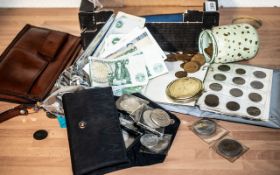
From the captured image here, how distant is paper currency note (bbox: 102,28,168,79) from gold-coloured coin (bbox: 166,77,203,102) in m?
0.09

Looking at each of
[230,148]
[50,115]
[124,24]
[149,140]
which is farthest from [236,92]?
[50,115]

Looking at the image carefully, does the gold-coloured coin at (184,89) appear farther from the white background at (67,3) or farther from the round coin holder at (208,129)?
the white background at (67,3)

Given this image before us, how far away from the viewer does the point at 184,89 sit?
115 centimetres

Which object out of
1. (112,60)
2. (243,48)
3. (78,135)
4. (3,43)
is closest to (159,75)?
(112,60)

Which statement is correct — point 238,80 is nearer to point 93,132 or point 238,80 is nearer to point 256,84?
point 256,84

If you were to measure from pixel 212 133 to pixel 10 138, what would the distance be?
0.59 meters

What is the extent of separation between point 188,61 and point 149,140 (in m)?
0.38

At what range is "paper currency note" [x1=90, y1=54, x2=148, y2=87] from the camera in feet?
3.81

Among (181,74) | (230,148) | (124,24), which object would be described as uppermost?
(124,24)

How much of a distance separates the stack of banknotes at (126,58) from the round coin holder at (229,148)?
0.31 meters

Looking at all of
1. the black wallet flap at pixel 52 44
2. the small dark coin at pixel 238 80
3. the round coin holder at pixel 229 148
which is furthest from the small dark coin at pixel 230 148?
the black wallet flap at pixel 52 44

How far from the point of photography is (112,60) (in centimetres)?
121

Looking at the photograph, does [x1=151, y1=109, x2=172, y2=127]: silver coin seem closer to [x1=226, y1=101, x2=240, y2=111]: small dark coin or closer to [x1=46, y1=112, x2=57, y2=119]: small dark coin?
[x1=226, y1=101, x2=240, y2=111]: small dark coin

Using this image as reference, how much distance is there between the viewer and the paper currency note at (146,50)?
124 cm
